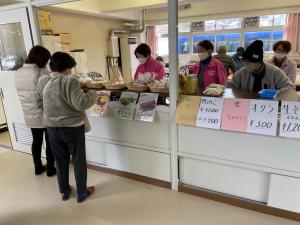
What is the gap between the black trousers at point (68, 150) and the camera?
1992 millimetres

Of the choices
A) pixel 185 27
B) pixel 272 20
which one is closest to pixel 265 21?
pixel 272 20

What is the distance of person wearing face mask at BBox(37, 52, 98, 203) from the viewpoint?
186 centimetres

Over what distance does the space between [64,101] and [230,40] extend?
622 centimetres

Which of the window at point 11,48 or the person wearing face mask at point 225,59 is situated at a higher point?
the window at point 11,48

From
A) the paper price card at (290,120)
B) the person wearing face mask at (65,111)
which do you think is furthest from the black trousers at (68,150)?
the paper price card at (290,120)

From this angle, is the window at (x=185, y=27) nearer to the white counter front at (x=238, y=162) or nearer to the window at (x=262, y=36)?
the window at (x=262, y=36)

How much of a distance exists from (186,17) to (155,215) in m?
5.82

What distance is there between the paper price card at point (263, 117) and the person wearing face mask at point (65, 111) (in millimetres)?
1279

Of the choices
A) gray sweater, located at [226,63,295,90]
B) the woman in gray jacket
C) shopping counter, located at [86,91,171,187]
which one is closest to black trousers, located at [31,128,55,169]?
the woman in gray jacket

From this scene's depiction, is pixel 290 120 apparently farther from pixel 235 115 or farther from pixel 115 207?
pixel 115 207

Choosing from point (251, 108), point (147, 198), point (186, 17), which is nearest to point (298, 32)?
point (186, 17)

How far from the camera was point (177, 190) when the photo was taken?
7.58ft

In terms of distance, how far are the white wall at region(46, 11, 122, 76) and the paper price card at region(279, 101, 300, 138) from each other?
4127 mm

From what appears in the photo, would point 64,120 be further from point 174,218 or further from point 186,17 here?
point 186,17
